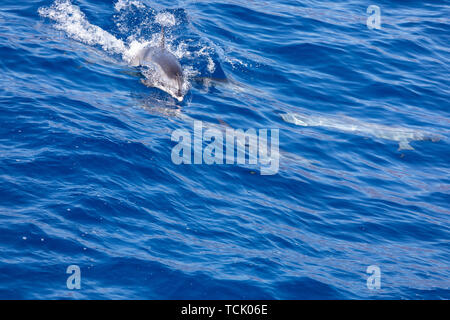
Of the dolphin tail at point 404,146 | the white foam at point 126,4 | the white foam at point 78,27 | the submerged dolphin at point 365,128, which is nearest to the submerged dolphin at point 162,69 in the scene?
the white foam at point 78,27

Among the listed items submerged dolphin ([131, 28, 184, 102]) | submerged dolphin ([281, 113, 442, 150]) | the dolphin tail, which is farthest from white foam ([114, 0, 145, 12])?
the dolphin tail

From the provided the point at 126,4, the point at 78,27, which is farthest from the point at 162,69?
the point at 126,4

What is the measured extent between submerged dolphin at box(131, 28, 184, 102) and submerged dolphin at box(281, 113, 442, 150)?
2821 millimetres

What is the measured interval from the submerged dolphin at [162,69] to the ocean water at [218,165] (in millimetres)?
216

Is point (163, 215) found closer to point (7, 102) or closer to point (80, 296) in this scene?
point (80, 296)

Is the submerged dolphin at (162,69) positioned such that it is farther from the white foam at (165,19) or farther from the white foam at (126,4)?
the white foam at (126,4)

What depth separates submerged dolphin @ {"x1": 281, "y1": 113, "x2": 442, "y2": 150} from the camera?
16375 mm

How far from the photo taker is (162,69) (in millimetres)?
16797

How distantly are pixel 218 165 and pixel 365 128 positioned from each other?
189 inches

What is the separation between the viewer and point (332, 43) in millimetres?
21219

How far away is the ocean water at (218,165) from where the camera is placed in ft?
34.6

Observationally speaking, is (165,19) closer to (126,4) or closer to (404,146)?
(126,4)

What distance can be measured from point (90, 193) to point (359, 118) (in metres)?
8.28

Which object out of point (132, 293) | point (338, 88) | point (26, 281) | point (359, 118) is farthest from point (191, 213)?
point (338, 88)
